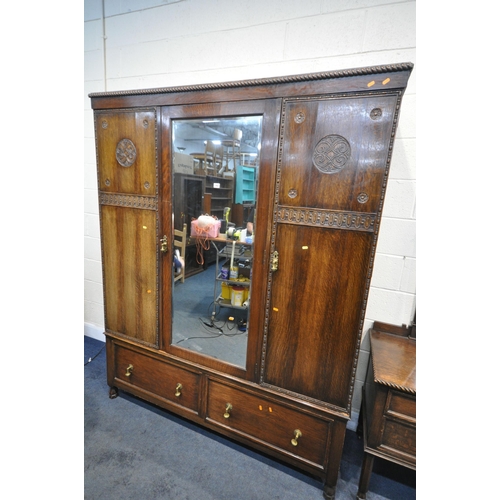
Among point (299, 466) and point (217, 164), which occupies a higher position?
point (217, 164)

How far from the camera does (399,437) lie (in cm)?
108

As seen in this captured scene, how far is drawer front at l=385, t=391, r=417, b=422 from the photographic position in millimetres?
1034

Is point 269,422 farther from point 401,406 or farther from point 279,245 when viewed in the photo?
point 279,245

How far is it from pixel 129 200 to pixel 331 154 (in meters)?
1.04

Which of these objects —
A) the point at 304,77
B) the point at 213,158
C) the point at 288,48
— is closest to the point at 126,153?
the point at 213,158

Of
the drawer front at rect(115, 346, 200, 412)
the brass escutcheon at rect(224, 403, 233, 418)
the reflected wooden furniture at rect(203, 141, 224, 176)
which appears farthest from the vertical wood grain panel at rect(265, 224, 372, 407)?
the drawer front at rect(115, 346, 200, 412)

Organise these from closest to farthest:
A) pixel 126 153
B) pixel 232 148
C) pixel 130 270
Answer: pixel 232 148
pixel 126 153
pixel 130 270

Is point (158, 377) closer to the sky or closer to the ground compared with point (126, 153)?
closer to the ground

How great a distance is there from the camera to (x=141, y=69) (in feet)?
5.72

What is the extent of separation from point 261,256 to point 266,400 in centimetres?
72
